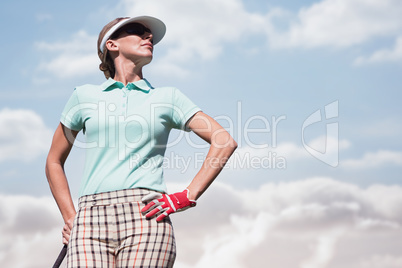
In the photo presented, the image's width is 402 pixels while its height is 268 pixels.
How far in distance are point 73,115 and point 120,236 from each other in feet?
3.87

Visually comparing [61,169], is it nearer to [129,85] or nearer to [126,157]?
[126,157]

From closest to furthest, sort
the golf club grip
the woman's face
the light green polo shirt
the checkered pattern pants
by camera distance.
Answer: the checkered pattern pants → the light green polo shirt → the golf club grip → the woman's face

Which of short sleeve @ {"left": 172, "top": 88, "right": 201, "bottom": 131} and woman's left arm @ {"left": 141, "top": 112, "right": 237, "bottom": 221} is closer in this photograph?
woman's left arm @ {"left": 141, "top": 112, "right": 237, "bottom": 221}

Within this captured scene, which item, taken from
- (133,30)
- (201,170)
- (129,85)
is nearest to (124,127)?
(129,85)

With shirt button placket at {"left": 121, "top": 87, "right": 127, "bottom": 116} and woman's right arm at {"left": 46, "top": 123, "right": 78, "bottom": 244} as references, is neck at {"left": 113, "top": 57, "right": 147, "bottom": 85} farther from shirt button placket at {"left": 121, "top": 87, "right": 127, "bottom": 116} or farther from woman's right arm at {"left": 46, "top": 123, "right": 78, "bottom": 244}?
woman's right arm at {"left": 46, "top": 123, "right": 78, "bottom": 244}

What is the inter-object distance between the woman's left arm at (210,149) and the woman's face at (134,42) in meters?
0.74

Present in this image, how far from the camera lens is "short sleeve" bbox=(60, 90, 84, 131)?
15.3 ft

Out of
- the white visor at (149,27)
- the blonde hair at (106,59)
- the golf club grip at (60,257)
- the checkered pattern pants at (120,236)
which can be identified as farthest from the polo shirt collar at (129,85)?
the golf club grip at (60,257)

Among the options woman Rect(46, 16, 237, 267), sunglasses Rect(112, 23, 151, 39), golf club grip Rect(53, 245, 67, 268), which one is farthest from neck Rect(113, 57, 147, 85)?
golf club grip Rect(53, 245, 67, 268)

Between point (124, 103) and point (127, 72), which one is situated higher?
point (127, 72)

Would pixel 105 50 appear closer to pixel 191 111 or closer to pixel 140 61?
pixel 140 61

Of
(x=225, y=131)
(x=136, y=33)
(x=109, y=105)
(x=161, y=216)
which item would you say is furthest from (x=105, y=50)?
(x=161, y=216)

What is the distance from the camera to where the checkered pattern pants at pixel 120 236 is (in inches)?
159

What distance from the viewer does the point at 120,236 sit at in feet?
13.4
